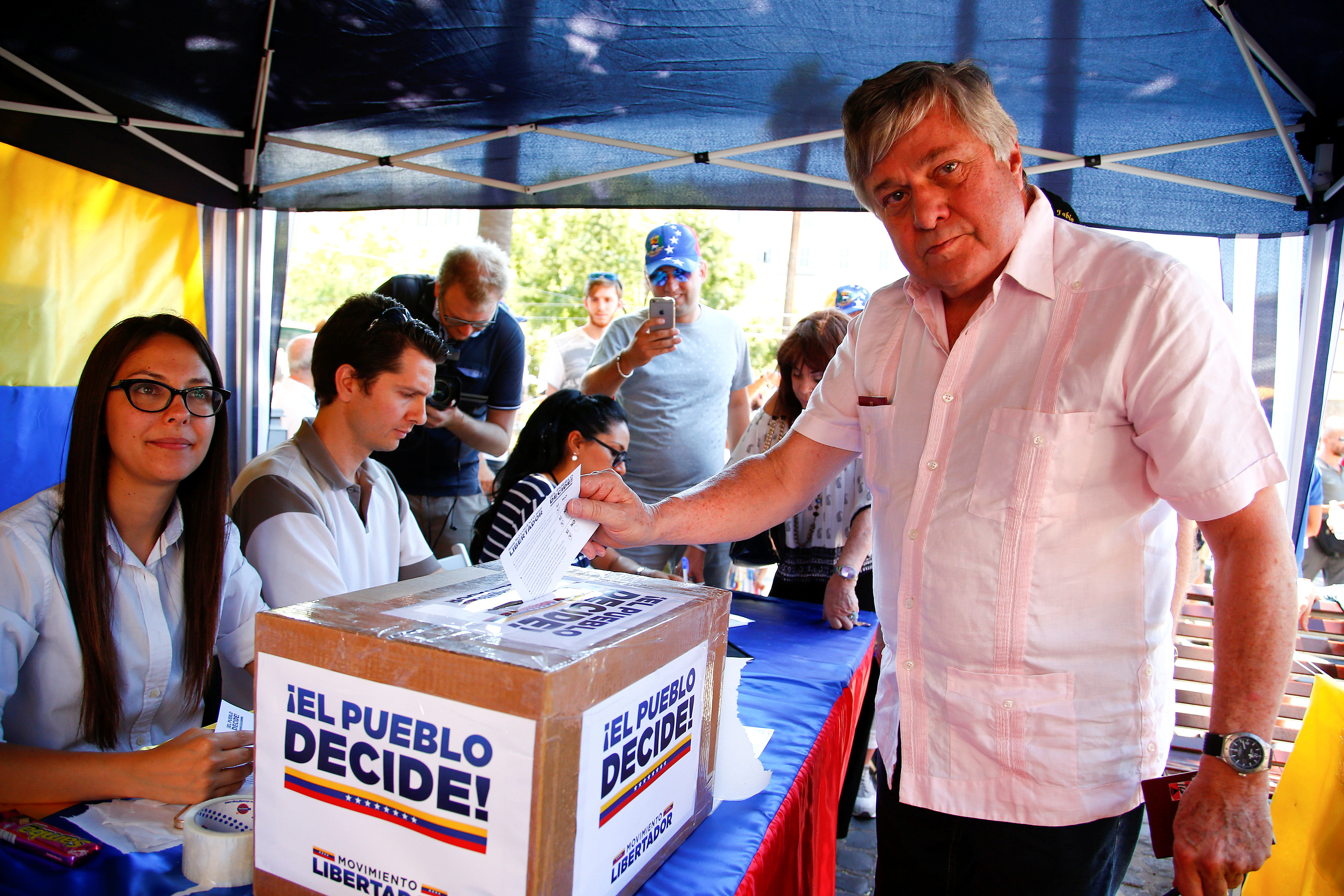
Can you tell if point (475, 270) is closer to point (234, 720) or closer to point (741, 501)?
point (741, 501)

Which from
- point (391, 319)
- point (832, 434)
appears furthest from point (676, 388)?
point (832, 434)

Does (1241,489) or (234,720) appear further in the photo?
→ (234,720)

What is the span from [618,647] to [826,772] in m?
0.97

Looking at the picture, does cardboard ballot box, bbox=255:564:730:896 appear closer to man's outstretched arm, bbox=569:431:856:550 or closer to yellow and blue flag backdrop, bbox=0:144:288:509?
man's outstretched arm, bbox=569:431:856:550

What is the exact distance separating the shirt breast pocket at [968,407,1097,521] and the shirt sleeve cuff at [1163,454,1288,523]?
0.14 meters

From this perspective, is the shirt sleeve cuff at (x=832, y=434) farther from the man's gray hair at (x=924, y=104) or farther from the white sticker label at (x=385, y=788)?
the white sticker label at (x=385, y=788)

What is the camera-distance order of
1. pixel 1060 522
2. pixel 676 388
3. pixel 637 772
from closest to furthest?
pixel 637 772 < pixel 1060 522 < pixel 676 388

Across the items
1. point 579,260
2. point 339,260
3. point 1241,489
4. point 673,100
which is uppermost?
point 339,260

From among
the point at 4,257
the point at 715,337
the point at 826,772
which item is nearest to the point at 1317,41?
the point at 715,337

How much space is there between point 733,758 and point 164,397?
3.85 feet

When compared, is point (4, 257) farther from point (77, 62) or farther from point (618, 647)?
point (618, 647)

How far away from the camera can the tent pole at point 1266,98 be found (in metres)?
2.43

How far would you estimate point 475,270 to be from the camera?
3.05m

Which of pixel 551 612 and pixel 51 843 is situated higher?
pixel 551 612
